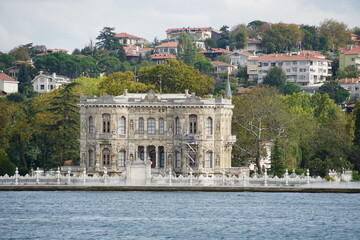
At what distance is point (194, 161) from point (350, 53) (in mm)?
97028

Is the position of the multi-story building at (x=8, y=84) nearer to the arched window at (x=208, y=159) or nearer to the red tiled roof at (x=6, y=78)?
the red tiled roof at (x=6, y=78)

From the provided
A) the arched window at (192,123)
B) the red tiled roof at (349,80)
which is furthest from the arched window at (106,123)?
the red tiled roof at (349,80)

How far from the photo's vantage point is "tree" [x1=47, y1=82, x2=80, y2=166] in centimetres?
11119

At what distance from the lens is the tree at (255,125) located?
364ft

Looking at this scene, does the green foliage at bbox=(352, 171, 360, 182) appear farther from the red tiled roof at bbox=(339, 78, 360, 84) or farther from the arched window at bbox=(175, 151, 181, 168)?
the red tiled roof at bbox=(339, 78, 360, 84)

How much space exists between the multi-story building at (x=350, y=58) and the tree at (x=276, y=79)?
19.4 meters

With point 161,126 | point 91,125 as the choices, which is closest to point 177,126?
point 161,126

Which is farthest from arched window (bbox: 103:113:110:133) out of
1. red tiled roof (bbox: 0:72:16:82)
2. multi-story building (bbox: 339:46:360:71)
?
multi-story building (bbox: 339:46:360:71)

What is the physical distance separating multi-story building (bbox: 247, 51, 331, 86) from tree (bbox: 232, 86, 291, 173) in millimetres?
77719

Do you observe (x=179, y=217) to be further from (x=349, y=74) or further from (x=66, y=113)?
(x=349, y=74)

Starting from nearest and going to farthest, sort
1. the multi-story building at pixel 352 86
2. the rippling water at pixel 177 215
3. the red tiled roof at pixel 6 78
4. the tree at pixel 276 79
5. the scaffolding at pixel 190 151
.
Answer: the rippling water at pixel 177 215 < the scaffolding at pixel 190 151 < the multi-story building at pixel 352 86 < the tree at pixel 276 79 < the red tiled roof at pixel 6 78

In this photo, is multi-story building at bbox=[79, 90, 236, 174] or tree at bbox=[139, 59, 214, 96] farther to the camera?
tree at bbox=[139, 59, 214, 96]

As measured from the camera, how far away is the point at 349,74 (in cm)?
19138

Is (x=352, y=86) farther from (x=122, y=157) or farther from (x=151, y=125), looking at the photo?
(x=122, y=157)
